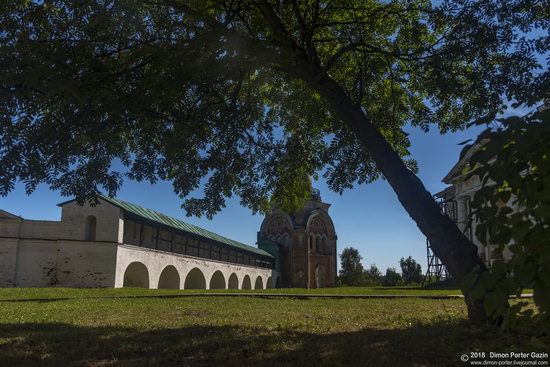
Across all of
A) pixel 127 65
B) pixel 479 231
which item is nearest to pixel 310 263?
pixel 127 65

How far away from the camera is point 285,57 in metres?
6.95

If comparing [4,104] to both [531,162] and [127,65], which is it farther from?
[531,162]

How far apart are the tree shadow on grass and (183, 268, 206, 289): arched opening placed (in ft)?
102

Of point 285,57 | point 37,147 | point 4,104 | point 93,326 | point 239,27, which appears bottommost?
point 93,326

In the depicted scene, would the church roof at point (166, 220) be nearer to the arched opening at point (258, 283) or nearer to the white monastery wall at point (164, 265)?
the white monastery wall at point (164, 265)

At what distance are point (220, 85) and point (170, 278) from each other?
27649mm

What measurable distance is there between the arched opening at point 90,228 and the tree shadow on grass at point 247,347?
23.1 metres

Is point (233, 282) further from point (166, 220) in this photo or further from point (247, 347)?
point (247, 347)

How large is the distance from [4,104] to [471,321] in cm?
640

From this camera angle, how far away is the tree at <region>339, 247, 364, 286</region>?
234ft

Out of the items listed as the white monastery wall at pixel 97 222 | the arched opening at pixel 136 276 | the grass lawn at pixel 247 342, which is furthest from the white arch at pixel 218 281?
the grass lawn at pixel 247 342

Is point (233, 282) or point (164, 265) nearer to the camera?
point (164, 265)

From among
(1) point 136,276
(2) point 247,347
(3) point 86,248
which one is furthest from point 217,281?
(2) point 247,347

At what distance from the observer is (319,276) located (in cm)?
6031
